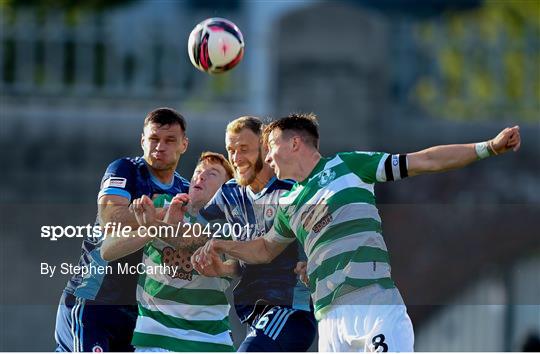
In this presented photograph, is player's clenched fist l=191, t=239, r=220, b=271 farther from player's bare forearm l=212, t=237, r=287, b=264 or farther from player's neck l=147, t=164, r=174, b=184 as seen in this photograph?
player's neck l=147, t=164, r=174, b=184

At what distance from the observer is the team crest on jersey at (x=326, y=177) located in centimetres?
1094

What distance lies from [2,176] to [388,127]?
513 cm

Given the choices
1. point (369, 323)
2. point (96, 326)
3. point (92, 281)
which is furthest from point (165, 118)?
point (369, 323)

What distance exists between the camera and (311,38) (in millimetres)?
20781

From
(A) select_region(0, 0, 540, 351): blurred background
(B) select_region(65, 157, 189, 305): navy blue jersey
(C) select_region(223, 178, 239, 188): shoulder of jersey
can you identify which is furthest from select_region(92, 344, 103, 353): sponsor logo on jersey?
(A) select_region(0, 0, 540, 351): blurred background

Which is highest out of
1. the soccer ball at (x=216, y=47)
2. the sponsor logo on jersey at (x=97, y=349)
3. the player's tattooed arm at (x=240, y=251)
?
the soccer ball at (x=216, y=47)

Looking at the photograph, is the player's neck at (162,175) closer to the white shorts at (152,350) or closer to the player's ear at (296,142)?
the player's ear at (296,142)

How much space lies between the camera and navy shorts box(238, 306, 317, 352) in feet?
37.1

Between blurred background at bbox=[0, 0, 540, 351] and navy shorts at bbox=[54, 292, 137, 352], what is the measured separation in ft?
17.5

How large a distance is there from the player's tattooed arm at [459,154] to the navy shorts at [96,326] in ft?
8.65

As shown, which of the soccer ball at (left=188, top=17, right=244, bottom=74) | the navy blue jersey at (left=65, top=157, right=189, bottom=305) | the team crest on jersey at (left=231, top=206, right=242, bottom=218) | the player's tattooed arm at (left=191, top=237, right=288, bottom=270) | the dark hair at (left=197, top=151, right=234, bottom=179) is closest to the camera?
the player's tattooed arm at (left=191, top=237, right=288, bottom=270)

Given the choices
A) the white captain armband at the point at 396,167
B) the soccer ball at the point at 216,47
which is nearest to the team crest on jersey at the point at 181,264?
the white captain armband at the point at 396,167

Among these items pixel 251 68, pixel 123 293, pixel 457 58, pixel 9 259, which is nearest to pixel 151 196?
pixel 123 293

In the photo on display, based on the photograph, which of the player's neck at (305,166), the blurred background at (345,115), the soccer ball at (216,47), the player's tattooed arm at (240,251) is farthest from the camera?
the blurred background at (345,115)
